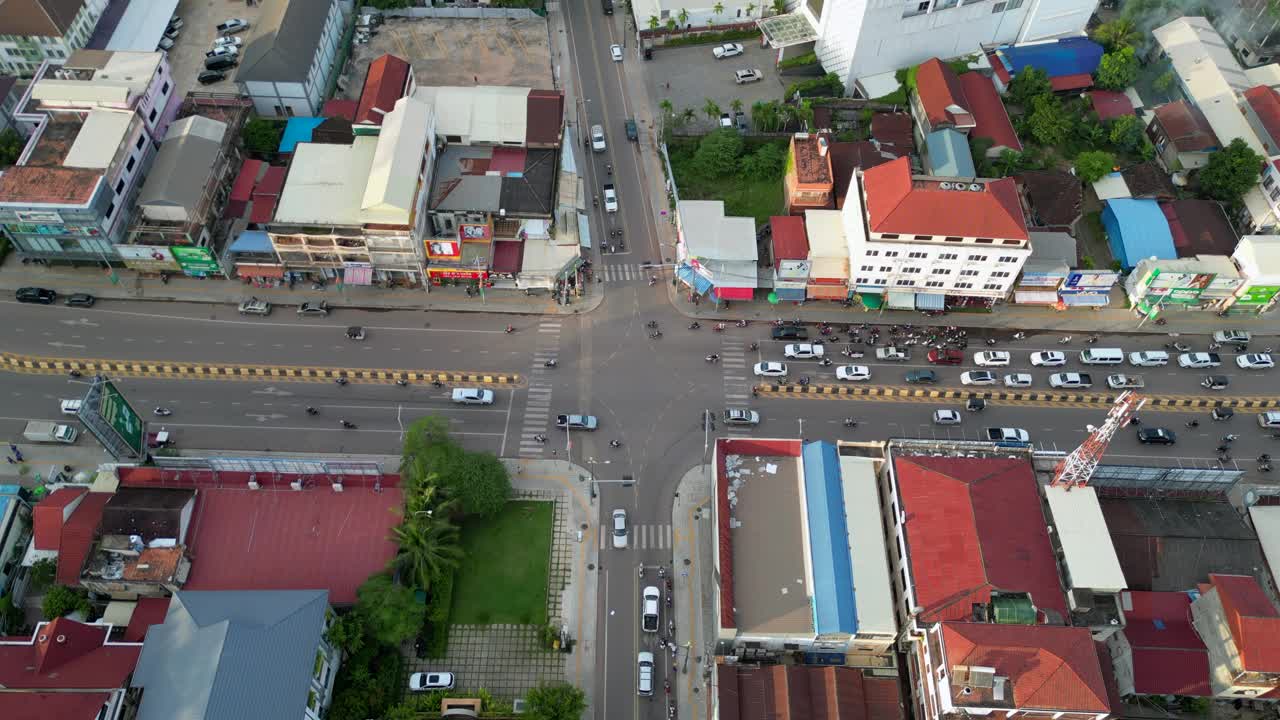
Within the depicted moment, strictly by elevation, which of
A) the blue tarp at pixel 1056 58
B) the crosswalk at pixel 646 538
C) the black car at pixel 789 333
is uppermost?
the blue tarp at pixel 1056 58

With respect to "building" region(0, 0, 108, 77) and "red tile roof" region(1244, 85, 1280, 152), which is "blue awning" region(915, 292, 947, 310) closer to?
"red tile roof" region(1244, 85, 1280, 152)

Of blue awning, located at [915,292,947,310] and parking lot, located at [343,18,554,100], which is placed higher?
parking lot, located at [343,18,554,100]

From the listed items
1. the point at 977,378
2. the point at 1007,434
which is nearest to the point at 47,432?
the point at 977,378

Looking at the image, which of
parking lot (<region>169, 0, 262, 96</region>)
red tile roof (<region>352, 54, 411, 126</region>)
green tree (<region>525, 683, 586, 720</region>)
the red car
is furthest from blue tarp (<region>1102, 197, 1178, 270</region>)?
parking lot (<region>169, 0, 262, 96</region>)

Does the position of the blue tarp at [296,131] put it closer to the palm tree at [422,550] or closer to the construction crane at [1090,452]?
the palm tree at [422,550]

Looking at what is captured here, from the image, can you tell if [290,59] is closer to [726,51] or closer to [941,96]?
[726,51]

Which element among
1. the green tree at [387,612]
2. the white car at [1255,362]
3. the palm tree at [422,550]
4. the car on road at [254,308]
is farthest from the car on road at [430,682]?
the white car at [1255,362]

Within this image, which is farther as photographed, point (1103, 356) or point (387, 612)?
point (1103, 356)
